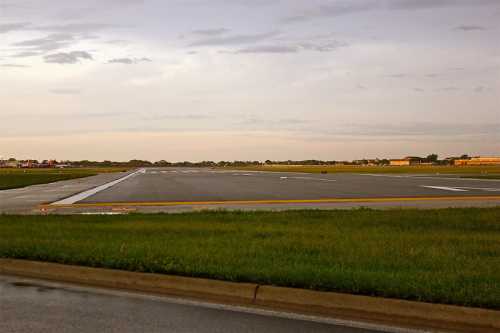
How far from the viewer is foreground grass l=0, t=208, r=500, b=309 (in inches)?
271

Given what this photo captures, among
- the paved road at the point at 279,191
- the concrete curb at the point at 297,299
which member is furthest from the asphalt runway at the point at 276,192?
the concrete curb at the point at 297,299

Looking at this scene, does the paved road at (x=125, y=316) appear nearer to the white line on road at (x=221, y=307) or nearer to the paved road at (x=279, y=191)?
the white line on road at (x=221, y=307)

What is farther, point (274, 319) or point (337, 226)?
point (337, 226)

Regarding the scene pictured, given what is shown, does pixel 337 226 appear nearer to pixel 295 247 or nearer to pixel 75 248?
pixel 295 247

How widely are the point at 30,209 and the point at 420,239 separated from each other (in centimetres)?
1360

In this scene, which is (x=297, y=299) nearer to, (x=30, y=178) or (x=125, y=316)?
(x=125, y=316)

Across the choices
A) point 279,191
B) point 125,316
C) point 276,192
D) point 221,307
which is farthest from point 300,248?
point 279,191

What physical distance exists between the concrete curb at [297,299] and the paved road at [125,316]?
37 cm

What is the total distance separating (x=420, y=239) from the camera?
10383 mm

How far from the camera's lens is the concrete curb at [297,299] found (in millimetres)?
5738

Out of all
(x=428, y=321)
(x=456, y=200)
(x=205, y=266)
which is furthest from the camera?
(x=456, y=200)

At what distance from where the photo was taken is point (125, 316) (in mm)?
5984

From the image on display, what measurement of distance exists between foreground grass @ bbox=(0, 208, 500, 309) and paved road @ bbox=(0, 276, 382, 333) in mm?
961

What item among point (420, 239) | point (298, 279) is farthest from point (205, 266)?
point (420, 239)
